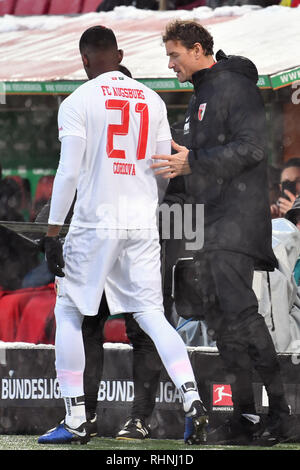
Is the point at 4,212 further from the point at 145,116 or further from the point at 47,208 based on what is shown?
the point at 145,116

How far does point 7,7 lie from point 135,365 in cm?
751

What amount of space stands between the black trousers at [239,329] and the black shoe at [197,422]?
22cm

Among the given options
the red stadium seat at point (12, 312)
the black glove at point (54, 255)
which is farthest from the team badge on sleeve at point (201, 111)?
the red stadium seat at point (12, 312)

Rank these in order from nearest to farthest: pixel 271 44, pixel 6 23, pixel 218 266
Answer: pixel 218 266 < pixel 271 44 < pixel 6 23

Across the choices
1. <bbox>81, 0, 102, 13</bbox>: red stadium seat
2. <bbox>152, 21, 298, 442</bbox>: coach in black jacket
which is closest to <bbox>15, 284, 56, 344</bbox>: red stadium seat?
<bbox>152, 21, 298, 442</bbox>: coach in black jacket

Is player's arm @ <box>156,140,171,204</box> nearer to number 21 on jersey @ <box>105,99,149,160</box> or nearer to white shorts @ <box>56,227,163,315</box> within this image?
number 21 on jersey @ <box>105,99,149,160</box>

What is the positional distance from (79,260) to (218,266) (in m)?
0.59

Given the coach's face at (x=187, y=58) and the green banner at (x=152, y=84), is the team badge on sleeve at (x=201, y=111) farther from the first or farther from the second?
the green banner at (x=152, y=84)

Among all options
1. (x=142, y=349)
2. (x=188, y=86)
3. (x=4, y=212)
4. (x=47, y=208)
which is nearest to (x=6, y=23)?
(x=4, y=212)

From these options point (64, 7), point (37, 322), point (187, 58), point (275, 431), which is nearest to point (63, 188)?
point (187, 58)

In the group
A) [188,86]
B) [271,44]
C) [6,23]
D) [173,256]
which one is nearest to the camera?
[173,256]

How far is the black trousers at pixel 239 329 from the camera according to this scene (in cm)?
505

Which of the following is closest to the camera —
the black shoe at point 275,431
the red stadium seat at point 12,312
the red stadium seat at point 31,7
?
the black shoe at point 275,431

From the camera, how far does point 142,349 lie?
17.8 ft
